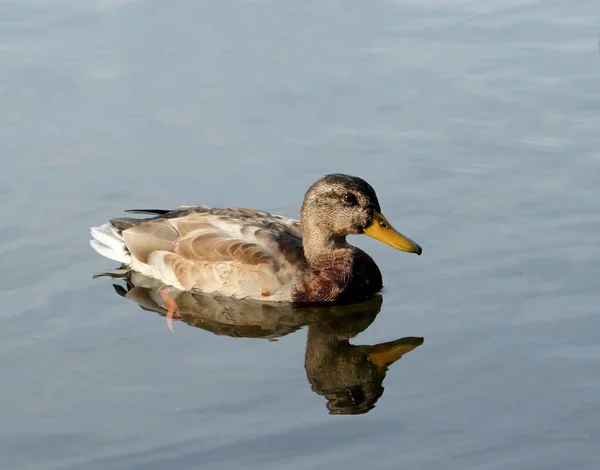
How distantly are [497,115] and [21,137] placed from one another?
17.1ft

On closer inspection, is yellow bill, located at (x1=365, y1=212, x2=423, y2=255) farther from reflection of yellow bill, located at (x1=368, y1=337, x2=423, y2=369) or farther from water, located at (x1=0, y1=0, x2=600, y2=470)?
reflection of yellow bill, located at (x1=368, y1=337, x2=423, y2=369)

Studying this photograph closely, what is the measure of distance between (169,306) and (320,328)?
142cm

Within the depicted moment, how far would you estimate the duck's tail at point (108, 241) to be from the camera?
37.5 feet

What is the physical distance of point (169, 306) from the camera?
10945mm

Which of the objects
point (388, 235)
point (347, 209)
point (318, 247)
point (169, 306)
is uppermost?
point (347, 209)

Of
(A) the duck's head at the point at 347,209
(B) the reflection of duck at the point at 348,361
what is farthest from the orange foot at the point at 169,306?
(A) the duck's head at the point at 347,209

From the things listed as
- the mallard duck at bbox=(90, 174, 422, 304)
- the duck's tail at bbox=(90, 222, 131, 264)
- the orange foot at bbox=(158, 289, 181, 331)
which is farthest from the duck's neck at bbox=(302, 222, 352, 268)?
the duck's tail at bbox=(90, 222, 131, 264)

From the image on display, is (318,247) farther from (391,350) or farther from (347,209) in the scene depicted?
(391,350)

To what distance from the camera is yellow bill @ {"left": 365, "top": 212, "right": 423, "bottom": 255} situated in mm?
10742

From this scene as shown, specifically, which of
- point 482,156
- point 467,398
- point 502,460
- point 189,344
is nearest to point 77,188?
point 189,344

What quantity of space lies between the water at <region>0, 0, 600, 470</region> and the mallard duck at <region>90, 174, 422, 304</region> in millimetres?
344

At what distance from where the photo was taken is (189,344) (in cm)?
992

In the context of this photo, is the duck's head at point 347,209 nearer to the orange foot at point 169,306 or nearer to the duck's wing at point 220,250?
the duck's wing at point 220,250

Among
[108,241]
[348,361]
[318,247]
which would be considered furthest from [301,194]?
[348,361]
